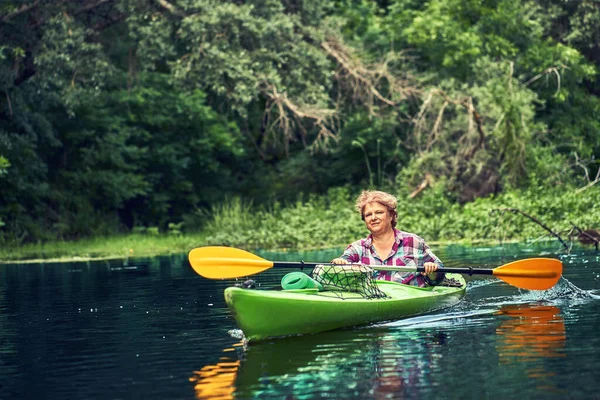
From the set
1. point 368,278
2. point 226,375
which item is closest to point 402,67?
point 368,278

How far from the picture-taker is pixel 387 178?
91.8 feet

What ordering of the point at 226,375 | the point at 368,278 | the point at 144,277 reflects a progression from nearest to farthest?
1. the point at 226,375
2. the point at 368,278
3. the point at 144,277

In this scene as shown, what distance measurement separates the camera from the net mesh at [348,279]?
934 cm

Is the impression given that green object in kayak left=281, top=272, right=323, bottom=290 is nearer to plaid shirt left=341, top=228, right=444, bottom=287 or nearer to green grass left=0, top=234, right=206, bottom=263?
plaid shirt left=341, top=228, right=444, bottom=287

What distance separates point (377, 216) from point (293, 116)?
17.2m

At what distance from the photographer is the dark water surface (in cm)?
655

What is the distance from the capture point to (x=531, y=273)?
10.5m

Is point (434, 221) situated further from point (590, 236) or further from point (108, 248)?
point (108, 248)

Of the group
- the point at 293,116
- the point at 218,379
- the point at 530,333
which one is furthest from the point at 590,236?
the point at 293,116

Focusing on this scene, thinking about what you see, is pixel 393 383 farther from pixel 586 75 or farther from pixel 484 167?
pixel 586 75

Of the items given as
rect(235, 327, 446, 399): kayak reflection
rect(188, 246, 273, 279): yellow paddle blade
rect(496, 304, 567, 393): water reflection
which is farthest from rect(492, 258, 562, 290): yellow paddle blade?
rect(188, 246, 273, 279): yellow paddle blade

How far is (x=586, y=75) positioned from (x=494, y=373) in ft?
70.2

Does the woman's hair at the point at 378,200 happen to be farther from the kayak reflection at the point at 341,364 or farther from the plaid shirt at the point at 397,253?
the kayak reflection at the point at 341,364

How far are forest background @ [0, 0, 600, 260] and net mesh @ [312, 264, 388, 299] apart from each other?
9.71 m
